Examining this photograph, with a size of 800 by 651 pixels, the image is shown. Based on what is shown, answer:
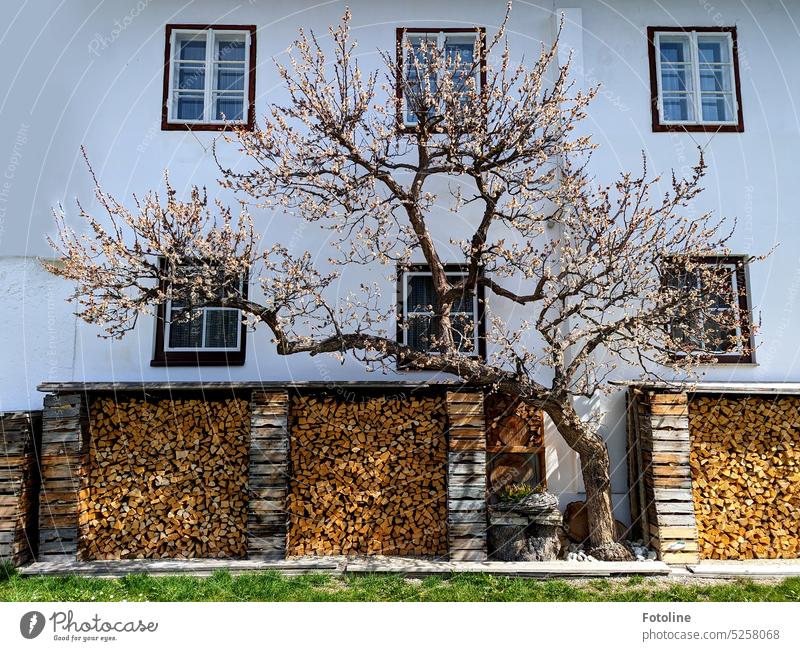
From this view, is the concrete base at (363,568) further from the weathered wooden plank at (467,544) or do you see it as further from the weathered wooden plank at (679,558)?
the weathered wooden plank at (679,558)

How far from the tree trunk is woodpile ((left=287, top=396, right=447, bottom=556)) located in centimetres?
133

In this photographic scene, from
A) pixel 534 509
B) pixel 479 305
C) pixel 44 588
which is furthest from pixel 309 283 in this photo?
pixel 44 588

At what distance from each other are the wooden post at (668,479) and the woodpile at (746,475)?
31cm

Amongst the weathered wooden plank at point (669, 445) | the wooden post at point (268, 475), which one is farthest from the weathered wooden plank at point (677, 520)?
the wooden post at point (268, 475)

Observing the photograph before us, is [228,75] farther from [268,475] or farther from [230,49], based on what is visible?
[268,475]

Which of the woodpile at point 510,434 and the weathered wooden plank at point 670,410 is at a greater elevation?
the weathered wooden plank at point 670,410

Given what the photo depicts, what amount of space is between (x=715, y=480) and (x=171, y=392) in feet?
20.2

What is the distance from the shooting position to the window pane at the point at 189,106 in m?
8.65

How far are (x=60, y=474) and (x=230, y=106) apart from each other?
4.91 meters

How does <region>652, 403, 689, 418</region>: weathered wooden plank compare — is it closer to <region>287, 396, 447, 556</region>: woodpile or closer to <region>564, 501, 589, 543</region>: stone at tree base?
<region>564, 501, 589, 543</region>: stone at tree base

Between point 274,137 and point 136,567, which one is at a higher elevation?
point 274,137

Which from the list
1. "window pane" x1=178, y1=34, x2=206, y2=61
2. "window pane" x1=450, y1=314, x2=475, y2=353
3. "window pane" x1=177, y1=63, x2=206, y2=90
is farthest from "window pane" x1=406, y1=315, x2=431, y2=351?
"window pane" x1=178, y1=34, x2=206, y2=61

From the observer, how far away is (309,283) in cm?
725
